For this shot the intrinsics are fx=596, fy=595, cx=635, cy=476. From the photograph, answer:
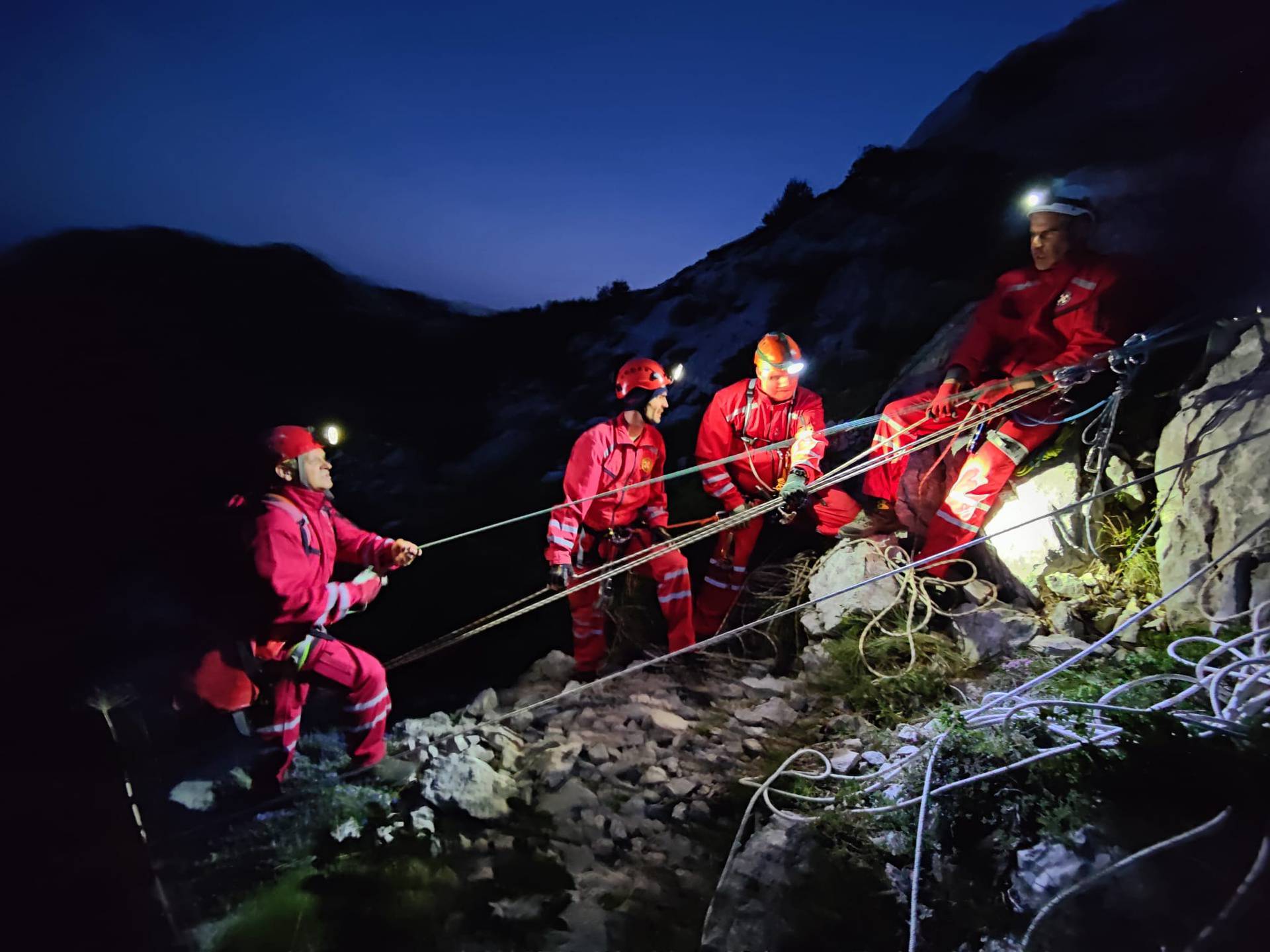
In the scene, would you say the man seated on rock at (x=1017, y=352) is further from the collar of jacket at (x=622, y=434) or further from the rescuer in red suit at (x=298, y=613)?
the rescuer in red suit at (x=298, y=613)

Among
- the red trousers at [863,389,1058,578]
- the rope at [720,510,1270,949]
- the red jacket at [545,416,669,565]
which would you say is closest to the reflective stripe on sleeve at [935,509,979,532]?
the red trousers at [863,389,1058,578]

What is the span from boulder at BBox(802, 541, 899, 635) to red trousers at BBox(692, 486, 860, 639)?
0.68 ft

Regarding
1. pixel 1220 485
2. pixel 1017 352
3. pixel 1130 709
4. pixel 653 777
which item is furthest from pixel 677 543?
pixel 1220 485

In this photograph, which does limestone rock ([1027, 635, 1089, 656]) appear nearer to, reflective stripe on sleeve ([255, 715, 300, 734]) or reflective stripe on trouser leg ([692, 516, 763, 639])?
reflective stripe on trouser leg ([692, 516, 763, 639])

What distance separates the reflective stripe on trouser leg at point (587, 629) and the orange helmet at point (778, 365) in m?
1.76

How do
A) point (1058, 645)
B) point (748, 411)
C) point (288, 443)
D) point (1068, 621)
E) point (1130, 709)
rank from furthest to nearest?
point (748, 411) → point (1068, 621) → point (1058, 645) → point (288, 443) → point (1130, 709)

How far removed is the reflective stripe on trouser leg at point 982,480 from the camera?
3.59m

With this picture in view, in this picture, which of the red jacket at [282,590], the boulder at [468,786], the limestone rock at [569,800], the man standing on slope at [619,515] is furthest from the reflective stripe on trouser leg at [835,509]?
the red jacket at [282,590]

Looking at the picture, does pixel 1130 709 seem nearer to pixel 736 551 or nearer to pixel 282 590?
pixel 736 551

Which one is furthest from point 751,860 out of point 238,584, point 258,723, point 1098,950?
point 238,584

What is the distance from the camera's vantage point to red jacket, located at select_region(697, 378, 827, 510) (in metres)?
3.99

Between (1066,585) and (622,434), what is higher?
(622,434)

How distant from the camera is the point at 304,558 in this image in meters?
2.68

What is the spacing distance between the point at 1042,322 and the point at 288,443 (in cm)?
413
